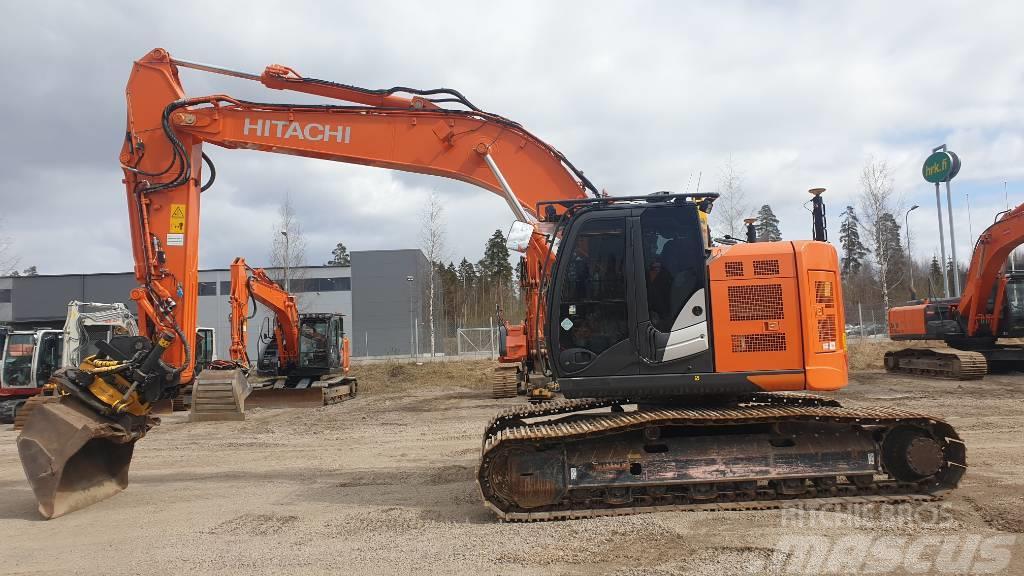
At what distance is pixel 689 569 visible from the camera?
4.54 meters

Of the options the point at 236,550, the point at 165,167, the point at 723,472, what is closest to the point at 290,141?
the point at 165,167

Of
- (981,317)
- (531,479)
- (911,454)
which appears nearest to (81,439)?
(531,479)

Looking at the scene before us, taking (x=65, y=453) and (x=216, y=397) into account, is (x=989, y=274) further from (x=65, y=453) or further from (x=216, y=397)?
(x=65, y=453)

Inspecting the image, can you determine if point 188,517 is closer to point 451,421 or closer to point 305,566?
point 305,566

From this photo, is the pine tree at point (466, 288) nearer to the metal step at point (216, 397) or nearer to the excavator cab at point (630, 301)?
the metal step at point (216, 397)

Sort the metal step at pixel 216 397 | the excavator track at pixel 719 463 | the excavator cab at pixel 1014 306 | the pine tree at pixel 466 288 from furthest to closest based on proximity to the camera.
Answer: the pine tree at pixel 466 288 < the excavator cab at pixel 1014 306 < the metal step at pixel 216 397 < the excavator track at pixel 719 463

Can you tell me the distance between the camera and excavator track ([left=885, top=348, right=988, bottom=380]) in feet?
55.2

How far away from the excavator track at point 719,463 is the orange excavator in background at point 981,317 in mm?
13002

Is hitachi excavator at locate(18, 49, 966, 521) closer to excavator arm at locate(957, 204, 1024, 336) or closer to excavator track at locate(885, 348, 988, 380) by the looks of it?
excavator arm at locate(957, 204, 1024, 336)

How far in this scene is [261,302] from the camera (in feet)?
58.6

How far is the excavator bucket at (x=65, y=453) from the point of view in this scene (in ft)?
20.6

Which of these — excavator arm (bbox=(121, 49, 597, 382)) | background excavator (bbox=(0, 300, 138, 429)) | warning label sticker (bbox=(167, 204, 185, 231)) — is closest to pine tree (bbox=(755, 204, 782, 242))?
excavator arm (bbox=(121, 49, 597, 382))

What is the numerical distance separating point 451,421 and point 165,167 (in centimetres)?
677

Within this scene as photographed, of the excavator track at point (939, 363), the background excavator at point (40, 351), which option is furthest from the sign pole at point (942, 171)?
the background excavator at point (40, 351)
